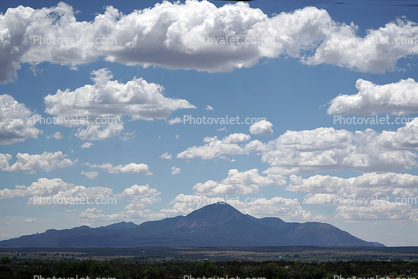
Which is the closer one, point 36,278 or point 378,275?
point 36,278

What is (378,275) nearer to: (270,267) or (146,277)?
(270,267)

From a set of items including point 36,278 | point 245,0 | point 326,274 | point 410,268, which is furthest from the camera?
point 410,268

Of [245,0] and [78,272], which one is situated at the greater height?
[245,0]

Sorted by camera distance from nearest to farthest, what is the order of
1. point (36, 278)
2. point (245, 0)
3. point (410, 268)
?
point (245, 0) < point (36, 278) < point (410, 268)

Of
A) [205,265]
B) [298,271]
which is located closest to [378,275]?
[298,271]

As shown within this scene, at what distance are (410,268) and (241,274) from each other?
32216 millimetres

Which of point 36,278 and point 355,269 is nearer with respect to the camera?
point 36,278

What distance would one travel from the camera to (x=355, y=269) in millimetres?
88500

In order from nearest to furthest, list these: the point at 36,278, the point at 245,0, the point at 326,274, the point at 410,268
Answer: the point at 245,0, the point at 36,278, the point at 326,274, the point at 410,268

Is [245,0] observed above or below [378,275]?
above

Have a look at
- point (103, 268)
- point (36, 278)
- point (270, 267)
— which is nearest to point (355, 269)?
point (270, 267)

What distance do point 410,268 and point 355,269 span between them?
1012 centimetres

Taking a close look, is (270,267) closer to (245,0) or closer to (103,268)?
(103,268)

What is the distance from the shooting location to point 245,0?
20859mm
